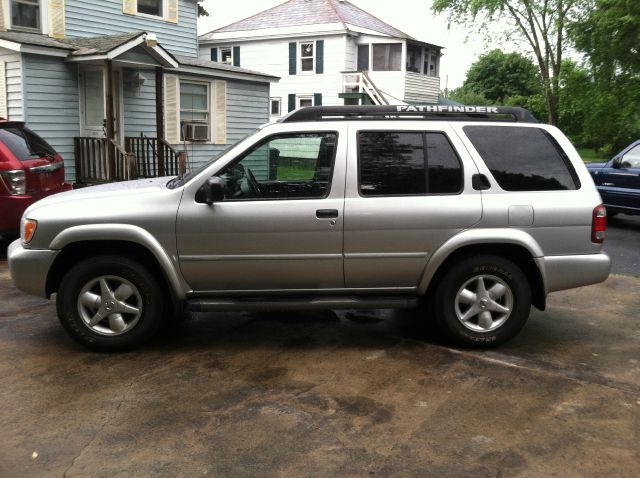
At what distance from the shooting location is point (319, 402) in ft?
13.2

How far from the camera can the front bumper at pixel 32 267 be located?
15.5 feet

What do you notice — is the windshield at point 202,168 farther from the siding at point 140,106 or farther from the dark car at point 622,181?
the siding at point 140,106

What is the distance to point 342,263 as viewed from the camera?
190 inches

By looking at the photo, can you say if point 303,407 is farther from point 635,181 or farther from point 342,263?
point 635,181

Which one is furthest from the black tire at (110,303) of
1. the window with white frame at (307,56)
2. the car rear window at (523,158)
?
the window with white frame at (307,56)

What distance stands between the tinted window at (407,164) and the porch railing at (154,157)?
10202 mm

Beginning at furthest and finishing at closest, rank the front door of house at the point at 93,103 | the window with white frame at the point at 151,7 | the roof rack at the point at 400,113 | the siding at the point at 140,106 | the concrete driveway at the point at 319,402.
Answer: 1. the window with white frame at the point at 151,7
2. the siding at the point at 140,106
3. the front door of house at the point at 93,103
4. the roof rack at the point at 400,113
5. the concrete driveway at the point at 319,402

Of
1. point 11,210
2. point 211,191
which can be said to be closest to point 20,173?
point 11,210

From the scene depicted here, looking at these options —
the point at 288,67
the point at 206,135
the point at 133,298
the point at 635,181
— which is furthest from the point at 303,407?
the point at 288,67

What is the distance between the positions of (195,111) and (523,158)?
13000 mm

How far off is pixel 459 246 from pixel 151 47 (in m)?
10.7

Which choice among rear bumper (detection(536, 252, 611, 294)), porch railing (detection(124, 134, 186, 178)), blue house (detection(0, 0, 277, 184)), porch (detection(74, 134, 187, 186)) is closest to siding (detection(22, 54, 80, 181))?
blue house (detection(0, 0, 277, 184))

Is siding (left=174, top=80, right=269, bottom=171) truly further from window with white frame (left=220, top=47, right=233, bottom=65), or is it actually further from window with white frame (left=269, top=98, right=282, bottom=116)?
window with white frame (left=220, top=47, right=233, bottom=65)

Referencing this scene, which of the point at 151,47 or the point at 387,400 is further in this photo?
the point at 151,47
